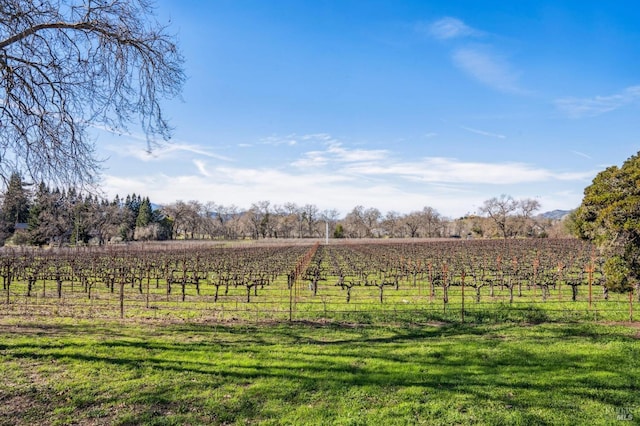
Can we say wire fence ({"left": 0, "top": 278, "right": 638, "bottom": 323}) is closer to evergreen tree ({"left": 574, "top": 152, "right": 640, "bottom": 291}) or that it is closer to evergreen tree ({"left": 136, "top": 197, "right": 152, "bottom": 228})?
evergreen tree ({"left": 574, "top": 152, "right": 640, "bottom": 291})

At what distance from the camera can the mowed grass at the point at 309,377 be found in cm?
497

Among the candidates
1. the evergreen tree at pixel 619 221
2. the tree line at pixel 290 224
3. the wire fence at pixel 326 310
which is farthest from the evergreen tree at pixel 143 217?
the evergreen tree at pixel 619 221

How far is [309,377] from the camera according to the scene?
20.6ft

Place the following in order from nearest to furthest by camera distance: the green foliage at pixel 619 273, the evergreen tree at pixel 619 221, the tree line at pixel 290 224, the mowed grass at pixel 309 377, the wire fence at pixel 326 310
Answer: the mowed grass at pixel 309 377
the evergreen tree at pixel 619 221
the green foliage at pixel 619 273
the wire fence at pixel 326 310
the tree line at pixel 290 224

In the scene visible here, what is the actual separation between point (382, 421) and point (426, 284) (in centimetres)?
1938

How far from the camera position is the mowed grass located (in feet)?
16.3

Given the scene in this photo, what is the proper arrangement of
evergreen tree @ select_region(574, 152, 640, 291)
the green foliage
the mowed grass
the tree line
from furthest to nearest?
the tree line, the green foliage, evergreen tree @ select_region(574, 152, 640, 291), the mowed grass

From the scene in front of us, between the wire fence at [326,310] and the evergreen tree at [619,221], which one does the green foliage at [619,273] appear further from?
the wire fence at [326,310]

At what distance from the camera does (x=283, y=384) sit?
5.93 meters

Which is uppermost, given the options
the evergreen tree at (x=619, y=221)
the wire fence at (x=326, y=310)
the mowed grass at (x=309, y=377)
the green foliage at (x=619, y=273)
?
the evergreen tree at (x=619, y=221)

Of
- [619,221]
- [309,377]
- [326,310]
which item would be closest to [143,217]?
[326,310]

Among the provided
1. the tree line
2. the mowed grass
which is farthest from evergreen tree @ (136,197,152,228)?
the mowed grass

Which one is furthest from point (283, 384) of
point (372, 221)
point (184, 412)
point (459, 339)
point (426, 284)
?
point (372, 221)

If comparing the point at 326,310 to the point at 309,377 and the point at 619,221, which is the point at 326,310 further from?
the point at 619,221
